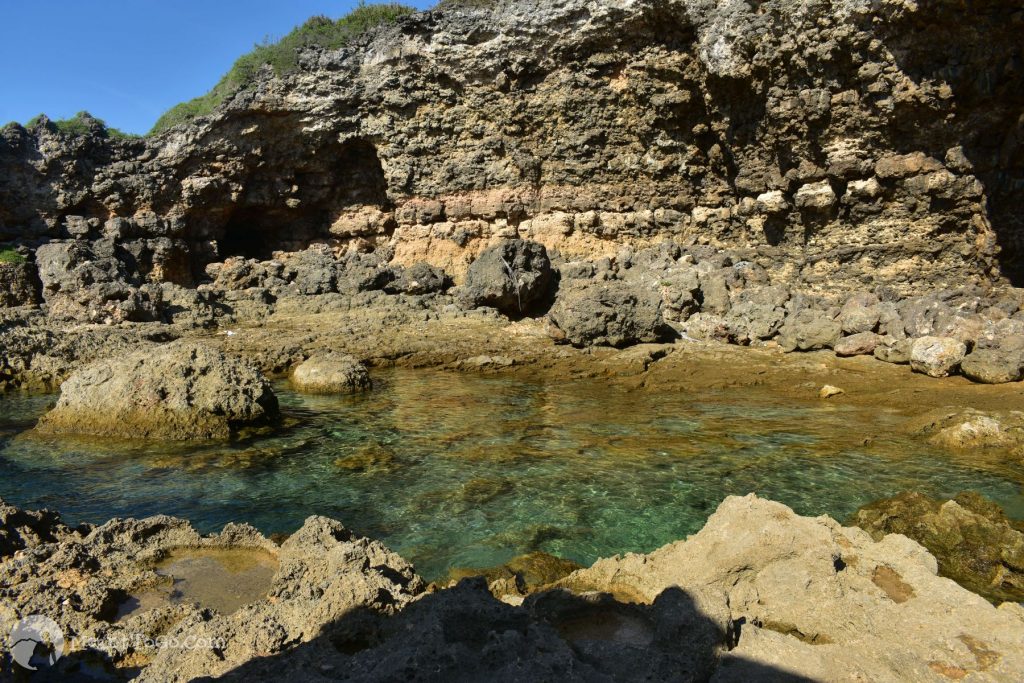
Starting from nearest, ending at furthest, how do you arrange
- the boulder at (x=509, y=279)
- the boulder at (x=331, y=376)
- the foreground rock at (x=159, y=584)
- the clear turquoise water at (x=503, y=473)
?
the foreground rock at (x=159, y=584) → the clear turquoise water at (x=503, y=473) → the boulder at (x=331, y=376) → the boulder at (x=509, y=279)

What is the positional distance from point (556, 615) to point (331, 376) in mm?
8369

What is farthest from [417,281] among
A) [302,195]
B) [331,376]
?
[331,376]

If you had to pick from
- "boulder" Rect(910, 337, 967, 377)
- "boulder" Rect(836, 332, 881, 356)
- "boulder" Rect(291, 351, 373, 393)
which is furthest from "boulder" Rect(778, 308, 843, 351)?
"boulder" Rect(291, 351, 373, 393)

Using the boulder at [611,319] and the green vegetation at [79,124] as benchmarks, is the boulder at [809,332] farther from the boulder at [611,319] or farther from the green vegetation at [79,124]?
the green vegetation at [79,124]

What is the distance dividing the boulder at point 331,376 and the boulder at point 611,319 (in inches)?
192

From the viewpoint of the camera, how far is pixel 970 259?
47.2 feet

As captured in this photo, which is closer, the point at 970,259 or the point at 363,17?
the point at 970,259

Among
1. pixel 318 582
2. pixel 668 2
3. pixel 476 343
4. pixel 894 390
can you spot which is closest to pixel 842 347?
pixel 894 390

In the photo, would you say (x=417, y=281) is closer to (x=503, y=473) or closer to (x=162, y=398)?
(x=162, y=398)

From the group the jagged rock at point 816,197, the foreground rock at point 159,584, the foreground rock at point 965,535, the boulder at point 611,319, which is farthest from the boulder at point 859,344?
the foreground rock at point 159,584

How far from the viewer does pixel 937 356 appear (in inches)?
429

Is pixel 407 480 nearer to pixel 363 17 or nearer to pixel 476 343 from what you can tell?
pixel 476 343

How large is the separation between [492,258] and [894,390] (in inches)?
399

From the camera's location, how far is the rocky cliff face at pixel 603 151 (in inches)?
536
